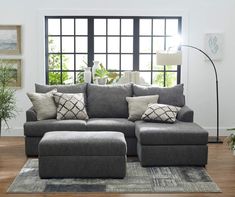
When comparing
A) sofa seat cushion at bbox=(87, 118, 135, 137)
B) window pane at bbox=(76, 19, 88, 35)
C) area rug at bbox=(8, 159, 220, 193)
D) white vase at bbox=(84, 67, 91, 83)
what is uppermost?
window pane at bbox=(76, 19, 88, 35)

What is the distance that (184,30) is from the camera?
26.0ft

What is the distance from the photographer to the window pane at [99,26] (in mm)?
8008

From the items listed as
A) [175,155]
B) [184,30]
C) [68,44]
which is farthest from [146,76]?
[175,155]

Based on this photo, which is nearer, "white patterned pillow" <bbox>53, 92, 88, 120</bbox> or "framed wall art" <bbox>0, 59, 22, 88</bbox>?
"white patterned pillow" <bbox>53, 92, 88, 120</bbox>

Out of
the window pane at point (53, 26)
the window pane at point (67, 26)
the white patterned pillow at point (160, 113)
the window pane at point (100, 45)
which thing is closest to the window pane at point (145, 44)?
the window pane at point (100, 45)

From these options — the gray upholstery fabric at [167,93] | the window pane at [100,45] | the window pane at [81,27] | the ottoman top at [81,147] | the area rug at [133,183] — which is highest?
the window pane at [81,27]

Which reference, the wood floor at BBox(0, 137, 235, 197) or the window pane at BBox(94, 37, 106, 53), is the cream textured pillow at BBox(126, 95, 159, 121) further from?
the window pane at BBox(94, 37, 106, 53)

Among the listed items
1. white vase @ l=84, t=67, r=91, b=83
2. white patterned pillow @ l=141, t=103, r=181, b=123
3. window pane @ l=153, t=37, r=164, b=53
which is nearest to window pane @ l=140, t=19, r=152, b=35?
window pane @ l=153, t=37, r=164, b=53

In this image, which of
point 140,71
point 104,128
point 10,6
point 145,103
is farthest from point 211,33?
point 10,6

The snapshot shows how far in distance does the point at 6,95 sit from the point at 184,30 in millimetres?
2977

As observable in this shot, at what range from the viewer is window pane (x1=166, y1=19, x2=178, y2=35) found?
8047mm

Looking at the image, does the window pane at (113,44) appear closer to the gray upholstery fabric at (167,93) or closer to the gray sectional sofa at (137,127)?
the gray sectional sofa at (137,127)

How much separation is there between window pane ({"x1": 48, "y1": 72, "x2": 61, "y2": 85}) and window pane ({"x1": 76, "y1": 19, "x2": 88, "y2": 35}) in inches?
29.7

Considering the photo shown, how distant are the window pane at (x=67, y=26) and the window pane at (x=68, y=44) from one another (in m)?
0.10
